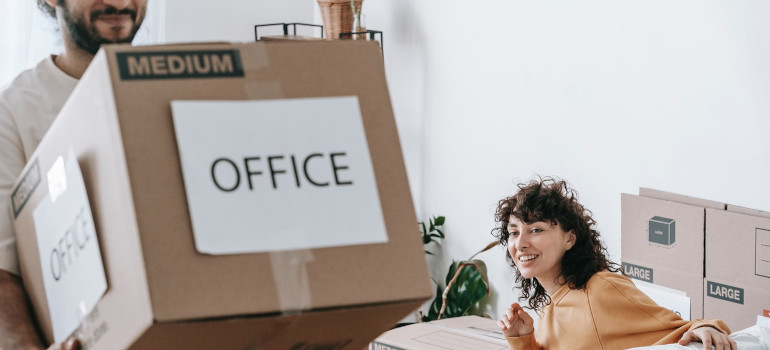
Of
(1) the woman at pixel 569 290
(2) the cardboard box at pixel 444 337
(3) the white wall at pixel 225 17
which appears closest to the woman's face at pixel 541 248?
(1) the woman at pixel 569 290

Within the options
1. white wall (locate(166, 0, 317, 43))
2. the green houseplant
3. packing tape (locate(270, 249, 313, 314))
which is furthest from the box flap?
white wall (locate(166, 0, 317, 43))

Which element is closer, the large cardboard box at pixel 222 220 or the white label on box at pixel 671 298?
the large cardboard box at pixel 222 220

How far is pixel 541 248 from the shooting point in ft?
7.16

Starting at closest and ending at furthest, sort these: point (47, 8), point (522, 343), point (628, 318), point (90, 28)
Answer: point (90, 28)
point (47, 8)
point (628, 318)
point (522, 343)

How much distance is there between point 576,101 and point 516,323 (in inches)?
34.0

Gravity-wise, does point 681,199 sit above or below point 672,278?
above

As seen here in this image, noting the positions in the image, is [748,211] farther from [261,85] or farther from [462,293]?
[261,85]

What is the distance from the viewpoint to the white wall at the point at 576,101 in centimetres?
222

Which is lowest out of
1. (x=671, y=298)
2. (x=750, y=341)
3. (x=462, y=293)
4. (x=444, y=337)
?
(x=462, y=293)

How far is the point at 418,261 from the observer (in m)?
0.75

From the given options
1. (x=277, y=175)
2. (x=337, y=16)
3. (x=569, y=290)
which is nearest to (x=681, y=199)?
(x=569, y=290)

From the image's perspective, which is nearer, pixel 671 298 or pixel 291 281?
pixel 291 281

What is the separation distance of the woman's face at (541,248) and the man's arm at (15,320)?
4.82ft

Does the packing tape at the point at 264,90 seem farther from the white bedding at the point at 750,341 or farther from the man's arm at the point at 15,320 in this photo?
the white bedding at the point at 750,341
